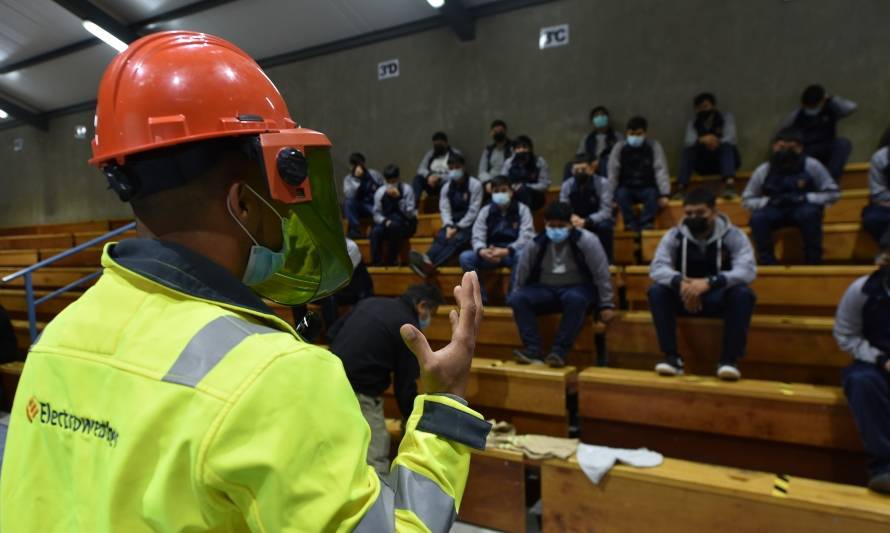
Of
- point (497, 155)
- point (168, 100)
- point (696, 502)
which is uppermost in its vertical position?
point (497, 155)

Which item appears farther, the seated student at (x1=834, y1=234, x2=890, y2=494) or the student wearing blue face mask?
the student wearing blue face mask

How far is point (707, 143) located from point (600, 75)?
179cm

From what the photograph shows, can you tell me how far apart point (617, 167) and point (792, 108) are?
7.46ft

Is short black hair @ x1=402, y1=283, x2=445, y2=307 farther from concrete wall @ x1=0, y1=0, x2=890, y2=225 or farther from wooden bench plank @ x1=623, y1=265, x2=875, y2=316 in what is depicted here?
concrete wall @ x1=0, y1=0, x2=890, y2=225

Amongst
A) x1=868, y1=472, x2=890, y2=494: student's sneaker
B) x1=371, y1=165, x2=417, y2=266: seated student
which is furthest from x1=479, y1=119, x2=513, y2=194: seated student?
x1=868, y1=472, x2=890, y2=494: student's sneaker

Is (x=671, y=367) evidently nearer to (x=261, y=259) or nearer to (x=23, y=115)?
(x=261, y=259)

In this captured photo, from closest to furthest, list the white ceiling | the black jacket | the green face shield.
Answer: the green face shield, the black jacket, the white ceiling

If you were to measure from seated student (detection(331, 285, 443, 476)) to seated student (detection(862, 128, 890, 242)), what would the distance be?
313cm

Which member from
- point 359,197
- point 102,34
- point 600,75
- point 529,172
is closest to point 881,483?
point 529,172

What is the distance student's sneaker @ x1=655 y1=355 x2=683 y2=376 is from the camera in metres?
2.76

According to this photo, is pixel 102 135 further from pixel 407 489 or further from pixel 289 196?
pixel 407 489

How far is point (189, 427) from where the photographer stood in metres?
0.48

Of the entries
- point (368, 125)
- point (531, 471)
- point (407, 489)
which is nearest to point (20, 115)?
point (368, 125)

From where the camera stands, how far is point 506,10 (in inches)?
263
